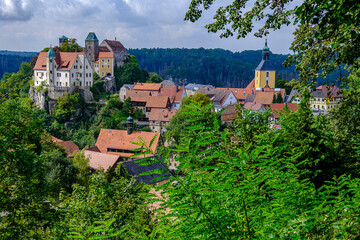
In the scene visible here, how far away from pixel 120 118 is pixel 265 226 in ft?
209

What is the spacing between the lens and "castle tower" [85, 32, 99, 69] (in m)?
89.9

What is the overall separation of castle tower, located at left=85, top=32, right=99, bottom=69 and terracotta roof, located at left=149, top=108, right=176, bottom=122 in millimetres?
30528

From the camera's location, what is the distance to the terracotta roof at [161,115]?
215 ft

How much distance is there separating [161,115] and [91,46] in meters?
34.8

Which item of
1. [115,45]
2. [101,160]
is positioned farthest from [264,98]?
[101,160]

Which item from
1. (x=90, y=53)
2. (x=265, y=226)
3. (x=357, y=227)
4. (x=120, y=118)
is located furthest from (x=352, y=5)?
(x=90, y=53)

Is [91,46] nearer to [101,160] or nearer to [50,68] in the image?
[50,68]

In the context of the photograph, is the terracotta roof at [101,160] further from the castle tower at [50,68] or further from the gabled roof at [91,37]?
the gabled roof at [91,37]

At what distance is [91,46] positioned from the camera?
297ft

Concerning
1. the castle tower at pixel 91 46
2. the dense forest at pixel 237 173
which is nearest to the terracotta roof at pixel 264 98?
the castle tower at pixel 91 46

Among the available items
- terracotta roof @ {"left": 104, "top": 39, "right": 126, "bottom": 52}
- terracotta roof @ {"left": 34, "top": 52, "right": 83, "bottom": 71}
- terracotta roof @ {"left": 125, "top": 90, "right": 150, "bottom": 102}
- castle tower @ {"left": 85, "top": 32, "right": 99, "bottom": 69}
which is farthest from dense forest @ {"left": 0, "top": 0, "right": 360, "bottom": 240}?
terracotta roof @ {"left": 104, "top": 39, "right": 126, "bottom": 52}

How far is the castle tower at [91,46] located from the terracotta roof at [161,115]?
30.5 meters

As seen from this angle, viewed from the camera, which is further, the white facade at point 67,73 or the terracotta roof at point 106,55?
the terracotta roof at point 106,55

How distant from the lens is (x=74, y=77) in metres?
71.8
